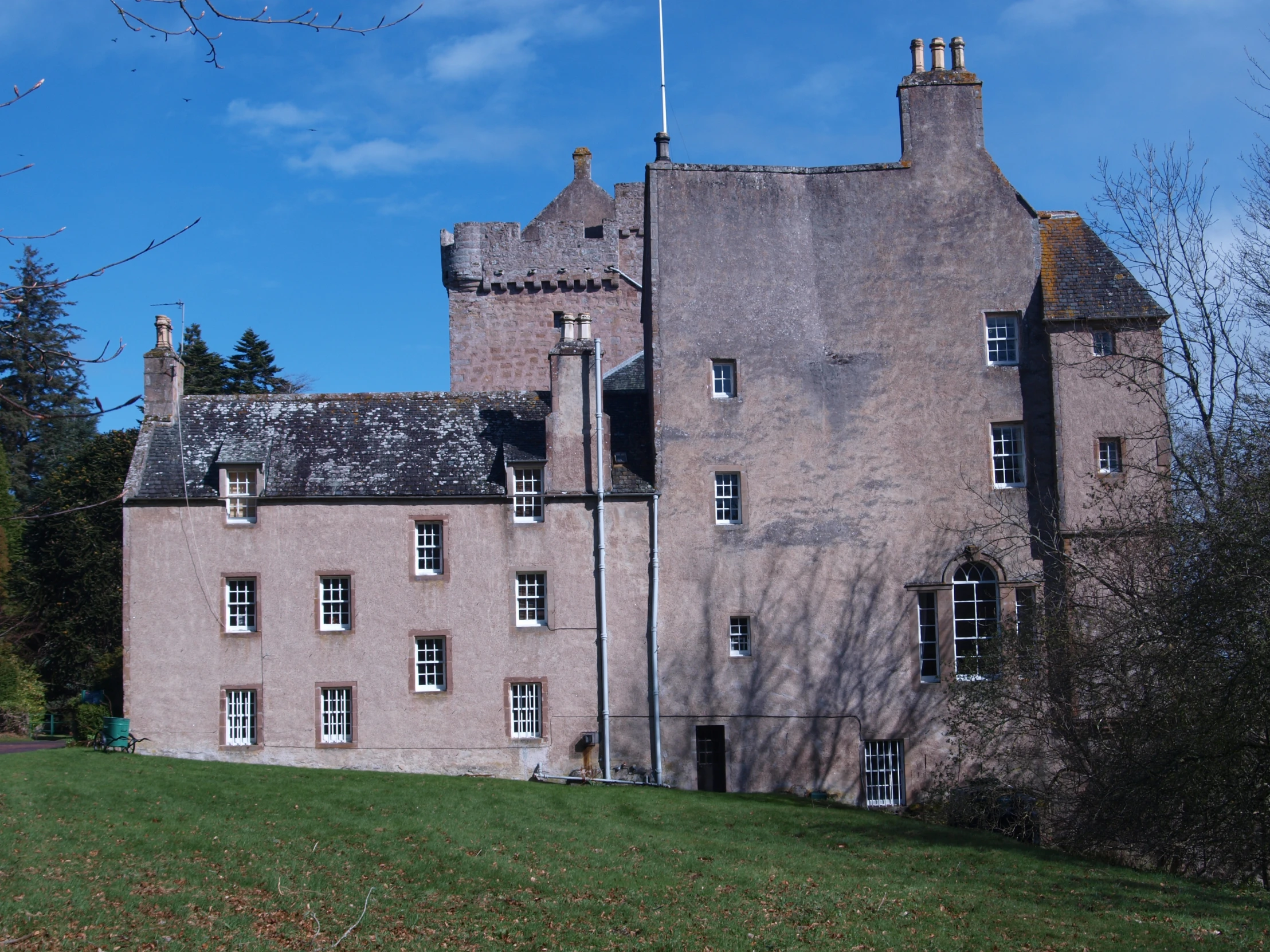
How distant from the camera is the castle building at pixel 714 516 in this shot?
30641 mm

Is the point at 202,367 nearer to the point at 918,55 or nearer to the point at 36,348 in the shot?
the point at 918,55

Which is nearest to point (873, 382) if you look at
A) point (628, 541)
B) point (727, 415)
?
point (727, 415)

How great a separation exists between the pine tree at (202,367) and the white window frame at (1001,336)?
3862cm

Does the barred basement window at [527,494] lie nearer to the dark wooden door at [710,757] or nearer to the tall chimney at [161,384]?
the dark wooden door at [710,757]

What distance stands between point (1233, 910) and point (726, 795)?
1272cm

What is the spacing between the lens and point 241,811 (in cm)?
2327

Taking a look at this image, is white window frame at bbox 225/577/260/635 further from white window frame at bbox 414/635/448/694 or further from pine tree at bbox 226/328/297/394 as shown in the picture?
pine tree at bbox 226/328/297/394

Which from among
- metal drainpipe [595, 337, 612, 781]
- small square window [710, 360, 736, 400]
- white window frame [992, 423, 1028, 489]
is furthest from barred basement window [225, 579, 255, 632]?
white window frame [992, 423, 1028, 489]

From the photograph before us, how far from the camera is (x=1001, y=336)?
3225cm

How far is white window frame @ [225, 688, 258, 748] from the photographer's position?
99.9 feet

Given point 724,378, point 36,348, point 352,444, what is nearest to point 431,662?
point 352,444

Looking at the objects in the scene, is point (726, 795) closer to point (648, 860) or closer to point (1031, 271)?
point (648, 860)

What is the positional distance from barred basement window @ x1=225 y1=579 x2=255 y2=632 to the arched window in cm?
1755

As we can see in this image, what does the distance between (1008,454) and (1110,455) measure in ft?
8.00
